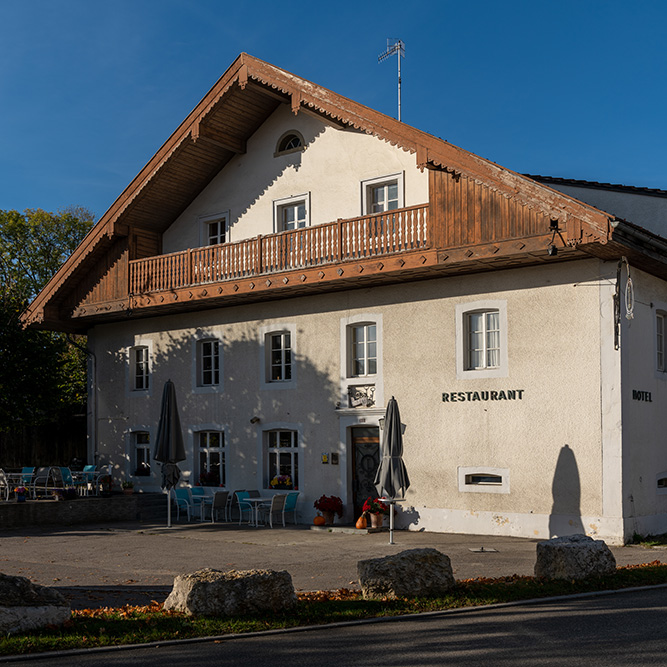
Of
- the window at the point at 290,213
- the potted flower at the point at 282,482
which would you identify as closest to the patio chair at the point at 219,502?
the potted flower at the point at 282,482

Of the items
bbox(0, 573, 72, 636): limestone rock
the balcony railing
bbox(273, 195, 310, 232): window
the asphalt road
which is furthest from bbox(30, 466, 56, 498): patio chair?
the asphalt road

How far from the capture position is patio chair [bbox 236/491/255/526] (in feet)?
65.6

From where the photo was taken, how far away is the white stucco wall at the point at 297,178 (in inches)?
781

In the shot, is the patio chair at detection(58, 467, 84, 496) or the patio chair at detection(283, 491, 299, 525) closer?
the patio chair at detection(283, 491, 299, 525)

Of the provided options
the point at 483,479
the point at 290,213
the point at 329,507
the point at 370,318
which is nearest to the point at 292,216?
the point at 290,213

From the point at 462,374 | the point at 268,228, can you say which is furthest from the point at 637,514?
the point at 268,228

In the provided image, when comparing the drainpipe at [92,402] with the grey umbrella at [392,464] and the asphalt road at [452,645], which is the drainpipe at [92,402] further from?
the asphalt road at [452,645]

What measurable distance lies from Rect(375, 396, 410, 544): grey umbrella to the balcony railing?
11.5ft

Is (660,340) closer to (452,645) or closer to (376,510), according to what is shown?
(376,510)

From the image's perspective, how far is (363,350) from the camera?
19.7 meters

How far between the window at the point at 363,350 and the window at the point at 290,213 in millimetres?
3112

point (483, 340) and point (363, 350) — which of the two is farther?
point (363, 350)

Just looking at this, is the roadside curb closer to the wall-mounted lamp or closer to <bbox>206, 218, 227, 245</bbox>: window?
the wall-mounted lamp

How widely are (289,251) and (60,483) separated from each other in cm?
972
